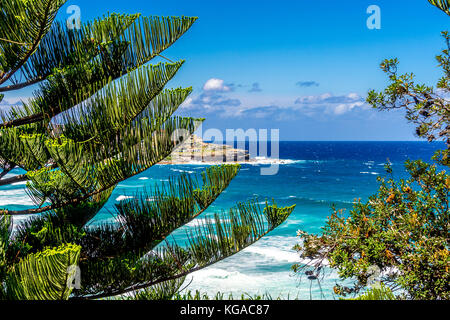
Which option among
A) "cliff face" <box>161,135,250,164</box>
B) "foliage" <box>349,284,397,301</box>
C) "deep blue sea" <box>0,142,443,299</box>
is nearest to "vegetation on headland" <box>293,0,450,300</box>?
"deep blue sea" <box>0,142,443,299</box>

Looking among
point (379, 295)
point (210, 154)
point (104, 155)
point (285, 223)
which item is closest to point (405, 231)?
point (379, 295)

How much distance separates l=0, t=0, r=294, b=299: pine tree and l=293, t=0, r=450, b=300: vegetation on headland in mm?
937

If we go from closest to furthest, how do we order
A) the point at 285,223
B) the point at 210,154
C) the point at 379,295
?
the point at 379,295 → the point at 285,223 → the point at 210,154

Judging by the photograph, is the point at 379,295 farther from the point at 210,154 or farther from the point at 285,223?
the point at 210,154

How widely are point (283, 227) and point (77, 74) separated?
51.1 feet

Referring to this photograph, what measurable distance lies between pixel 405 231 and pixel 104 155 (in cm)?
272

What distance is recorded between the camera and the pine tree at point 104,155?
2.74 meters

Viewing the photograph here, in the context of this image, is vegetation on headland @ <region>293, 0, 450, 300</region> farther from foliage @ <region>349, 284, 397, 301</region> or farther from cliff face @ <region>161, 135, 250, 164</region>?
cliff face @ <region>161, 135, 250, 164</region>

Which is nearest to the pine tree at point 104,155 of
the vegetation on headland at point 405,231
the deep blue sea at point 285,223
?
the deep blue sea at point 285,223

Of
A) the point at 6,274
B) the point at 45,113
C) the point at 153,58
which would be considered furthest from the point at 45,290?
the point at 153,58

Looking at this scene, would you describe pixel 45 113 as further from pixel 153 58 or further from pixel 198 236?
pixel 198 236

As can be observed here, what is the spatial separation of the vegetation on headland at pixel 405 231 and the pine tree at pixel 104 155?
36.9 inches

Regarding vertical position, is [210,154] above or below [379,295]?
below

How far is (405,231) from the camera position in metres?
3.35
